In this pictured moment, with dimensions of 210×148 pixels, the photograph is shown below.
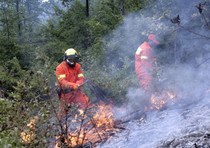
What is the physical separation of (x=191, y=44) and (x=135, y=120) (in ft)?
12.7

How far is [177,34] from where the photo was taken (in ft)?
22.5

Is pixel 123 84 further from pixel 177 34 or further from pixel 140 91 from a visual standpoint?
pixel 177 34

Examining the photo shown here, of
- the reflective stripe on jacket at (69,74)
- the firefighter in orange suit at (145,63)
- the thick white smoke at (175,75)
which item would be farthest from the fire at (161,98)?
the reflective stripe on jacket at (69,74)

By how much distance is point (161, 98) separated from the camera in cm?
509

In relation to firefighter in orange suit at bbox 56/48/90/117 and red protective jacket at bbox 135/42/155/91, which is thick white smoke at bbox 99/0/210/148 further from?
firefighter in orange suit at bbox 56/48/90/117

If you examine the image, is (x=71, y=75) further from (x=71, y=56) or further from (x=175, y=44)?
(x=175, y=44)

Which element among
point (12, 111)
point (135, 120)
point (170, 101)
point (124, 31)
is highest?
point (124, 31)

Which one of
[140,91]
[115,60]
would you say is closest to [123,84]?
[140,91]

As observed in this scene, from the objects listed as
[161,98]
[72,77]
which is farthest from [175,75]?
[72,77]

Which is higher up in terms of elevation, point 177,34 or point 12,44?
point 12,44

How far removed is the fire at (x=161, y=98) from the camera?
16.5ft

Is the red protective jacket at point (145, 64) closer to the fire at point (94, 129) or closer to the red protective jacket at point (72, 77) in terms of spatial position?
the fire at point (94, 129)

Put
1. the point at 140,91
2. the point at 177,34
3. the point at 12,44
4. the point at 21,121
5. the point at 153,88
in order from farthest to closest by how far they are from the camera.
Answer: the point at 12,44 < the point at 177,34 < the point at 140,91 < the point at 153,88 < the point at 21,121

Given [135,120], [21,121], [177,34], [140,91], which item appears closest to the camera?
[21,121]
